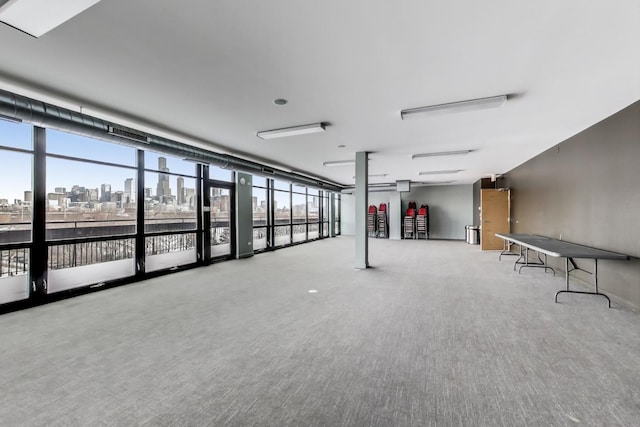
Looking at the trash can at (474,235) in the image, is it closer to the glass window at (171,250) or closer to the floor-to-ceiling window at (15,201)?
the glass window at (171,250)

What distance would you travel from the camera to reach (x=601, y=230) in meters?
4.25

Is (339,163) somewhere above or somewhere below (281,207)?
above

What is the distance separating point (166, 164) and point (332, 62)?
472 cm

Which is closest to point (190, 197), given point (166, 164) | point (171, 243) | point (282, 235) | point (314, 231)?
point (166, 164)

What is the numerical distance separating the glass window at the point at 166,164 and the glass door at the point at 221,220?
0.72 meters

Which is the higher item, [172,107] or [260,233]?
[172,107]

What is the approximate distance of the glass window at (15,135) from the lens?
3.68 meters

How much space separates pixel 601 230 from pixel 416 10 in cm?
463

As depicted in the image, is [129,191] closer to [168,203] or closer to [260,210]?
[168,203]

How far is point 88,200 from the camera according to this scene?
188 inches

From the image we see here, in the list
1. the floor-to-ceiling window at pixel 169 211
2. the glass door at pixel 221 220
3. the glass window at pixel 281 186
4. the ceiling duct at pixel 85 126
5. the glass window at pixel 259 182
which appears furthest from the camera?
the glass window at pixel 281 186

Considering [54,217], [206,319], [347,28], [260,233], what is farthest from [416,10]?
[260,233]

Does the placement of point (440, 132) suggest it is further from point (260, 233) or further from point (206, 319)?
point (260, 233)

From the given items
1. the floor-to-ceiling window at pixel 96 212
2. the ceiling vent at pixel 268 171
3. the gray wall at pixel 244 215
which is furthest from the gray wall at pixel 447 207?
the floor-to-ceiling window at pixel 96 212
